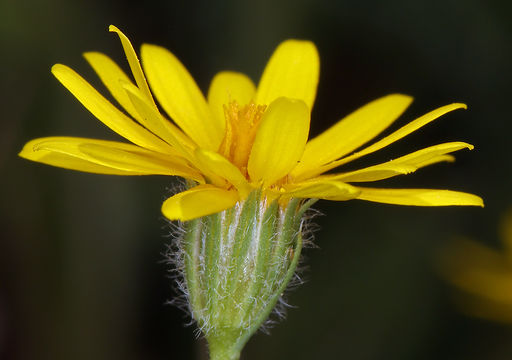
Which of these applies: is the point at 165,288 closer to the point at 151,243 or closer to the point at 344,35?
the point at 151,243

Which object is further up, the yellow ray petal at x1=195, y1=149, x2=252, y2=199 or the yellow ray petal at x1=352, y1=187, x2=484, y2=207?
the yellow ray petal at x1=195, y1=149, x2=252, y2=199

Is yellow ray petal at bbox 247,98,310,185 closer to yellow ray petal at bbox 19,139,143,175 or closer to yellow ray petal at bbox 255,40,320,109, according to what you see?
yellow ray petal at bbox 19,139,143,175

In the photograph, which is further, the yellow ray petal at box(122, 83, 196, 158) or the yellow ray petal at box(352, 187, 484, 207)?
the yellow ray petal at box(352, 187, 484, 207)

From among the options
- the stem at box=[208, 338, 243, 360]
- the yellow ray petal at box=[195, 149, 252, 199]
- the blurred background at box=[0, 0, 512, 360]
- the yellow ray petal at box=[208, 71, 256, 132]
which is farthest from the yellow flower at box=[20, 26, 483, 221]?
the blurred background at box=[0, 0, 512, 360]

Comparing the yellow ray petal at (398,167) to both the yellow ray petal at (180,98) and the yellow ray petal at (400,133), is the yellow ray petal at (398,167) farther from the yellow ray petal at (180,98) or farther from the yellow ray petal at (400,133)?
the yellow ray petal at (180,98)

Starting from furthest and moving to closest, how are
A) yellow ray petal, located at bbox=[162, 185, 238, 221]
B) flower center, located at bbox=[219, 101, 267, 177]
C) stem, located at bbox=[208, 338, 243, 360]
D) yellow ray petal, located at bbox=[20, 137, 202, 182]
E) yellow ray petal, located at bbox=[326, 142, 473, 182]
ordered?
flower center, located at bbox=[219, 101, 267, 177] → stem, located at bbox=[208, 338, 243, 360] → yellow ray petal, located at bbox=[20, 137, 202, 182] → yellow ray petal, located at bbox=[326, 142, 473, 182] → yellow ray petal, located at bbox=[162, 185, 238, 221]

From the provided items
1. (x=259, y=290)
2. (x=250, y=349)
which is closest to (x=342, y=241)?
(x=250, y=349)

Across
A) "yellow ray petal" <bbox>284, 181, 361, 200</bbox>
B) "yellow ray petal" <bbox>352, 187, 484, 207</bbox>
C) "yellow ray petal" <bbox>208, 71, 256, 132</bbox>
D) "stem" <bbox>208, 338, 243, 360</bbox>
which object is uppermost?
"yellow ray petal" <bbox>208, 71, 256, 132</bbox>
